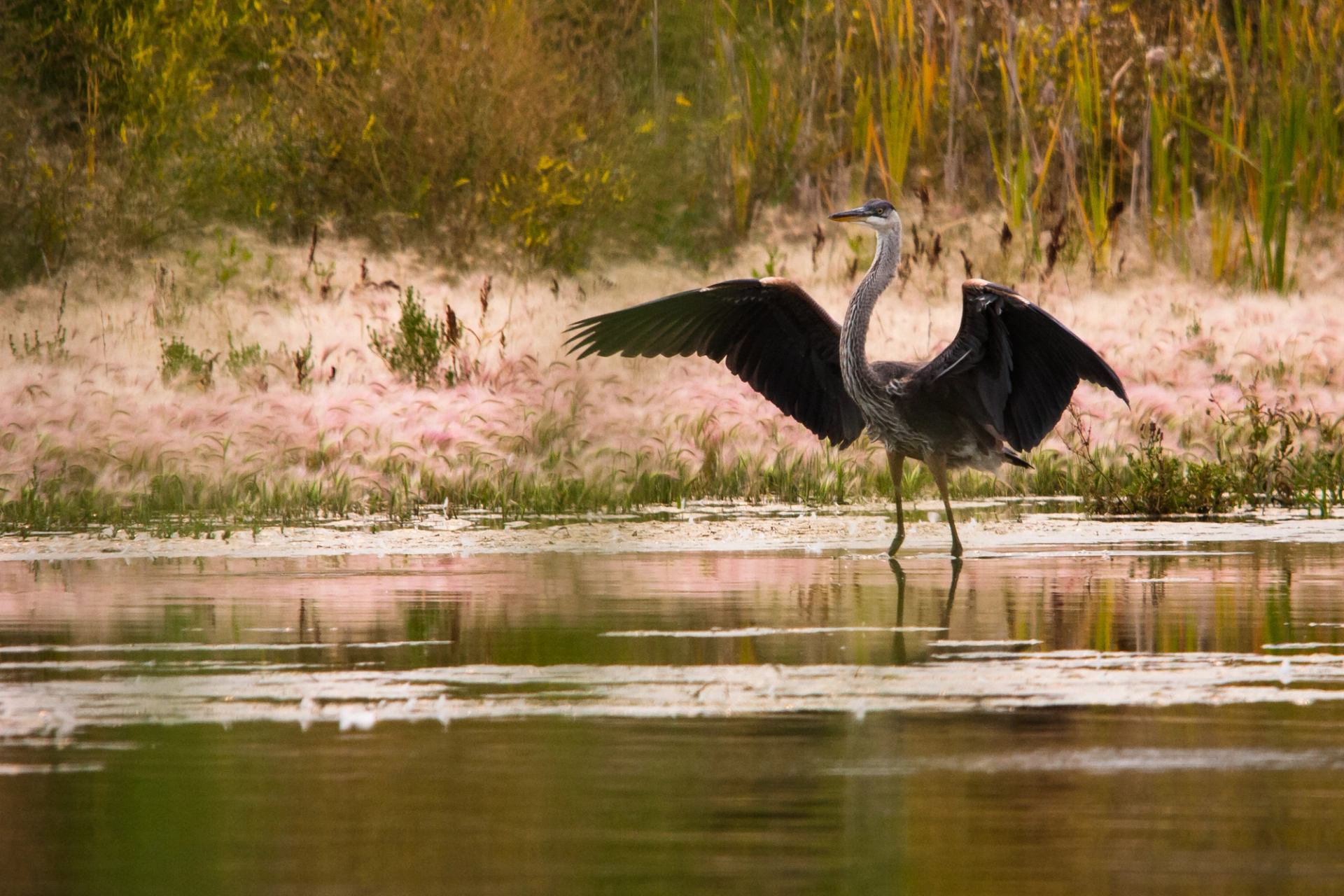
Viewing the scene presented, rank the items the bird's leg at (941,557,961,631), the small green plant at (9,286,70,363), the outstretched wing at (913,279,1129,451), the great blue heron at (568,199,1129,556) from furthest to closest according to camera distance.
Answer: the small green plant at (9,286,70,363) → the great blue heron at (568,199,1129,556) → the outstretched wing at (913,279,1129,451) → the bird's leg at (941,557,961,631)

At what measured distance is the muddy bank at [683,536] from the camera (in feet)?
35.8

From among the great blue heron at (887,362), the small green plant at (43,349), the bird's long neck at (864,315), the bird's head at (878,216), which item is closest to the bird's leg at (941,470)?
the great blue heron at (887,362)

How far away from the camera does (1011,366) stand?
1104 cm

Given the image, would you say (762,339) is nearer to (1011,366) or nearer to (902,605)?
(1011,366)

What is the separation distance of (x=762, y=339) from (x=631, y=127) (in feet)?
33.3

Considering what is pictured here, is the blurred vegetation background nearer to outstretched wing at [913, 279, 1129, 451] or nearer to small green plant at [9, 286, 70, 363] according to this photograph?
small green plant at [9, 286, 70, 363]

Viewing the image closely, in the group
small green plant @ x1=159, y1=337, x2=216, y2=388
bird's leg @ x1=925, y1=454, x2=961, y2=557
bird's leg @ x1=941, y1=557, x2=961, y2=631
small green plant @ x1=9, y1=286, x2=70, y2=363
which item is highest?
small green plant @ x1=9, y1=286, x2=70, y2=363

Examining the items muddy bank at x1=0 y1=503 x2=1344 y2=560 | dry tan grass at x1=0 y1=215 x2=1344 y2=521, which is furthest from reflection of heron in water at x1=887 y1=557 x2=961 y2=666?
dry tan grass at x1=0 y1=215 x2=1344 y2=521

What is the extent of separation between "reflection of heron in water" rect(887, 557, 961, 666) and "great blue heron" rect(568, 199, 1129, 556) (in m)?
0.46

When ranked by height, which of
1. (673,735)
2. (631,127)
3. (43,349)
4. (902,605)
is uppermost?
(631,127)

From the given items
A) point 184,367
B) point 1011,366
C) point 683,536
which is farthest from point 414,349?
point 1011,366

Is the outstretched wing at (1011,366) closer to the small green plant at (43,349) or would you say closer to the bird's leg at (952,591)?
the bird's leg at (952,591)

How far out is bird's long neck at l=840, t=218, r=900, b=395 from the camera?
1109 cm

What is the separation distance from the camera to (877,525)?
486 inches
